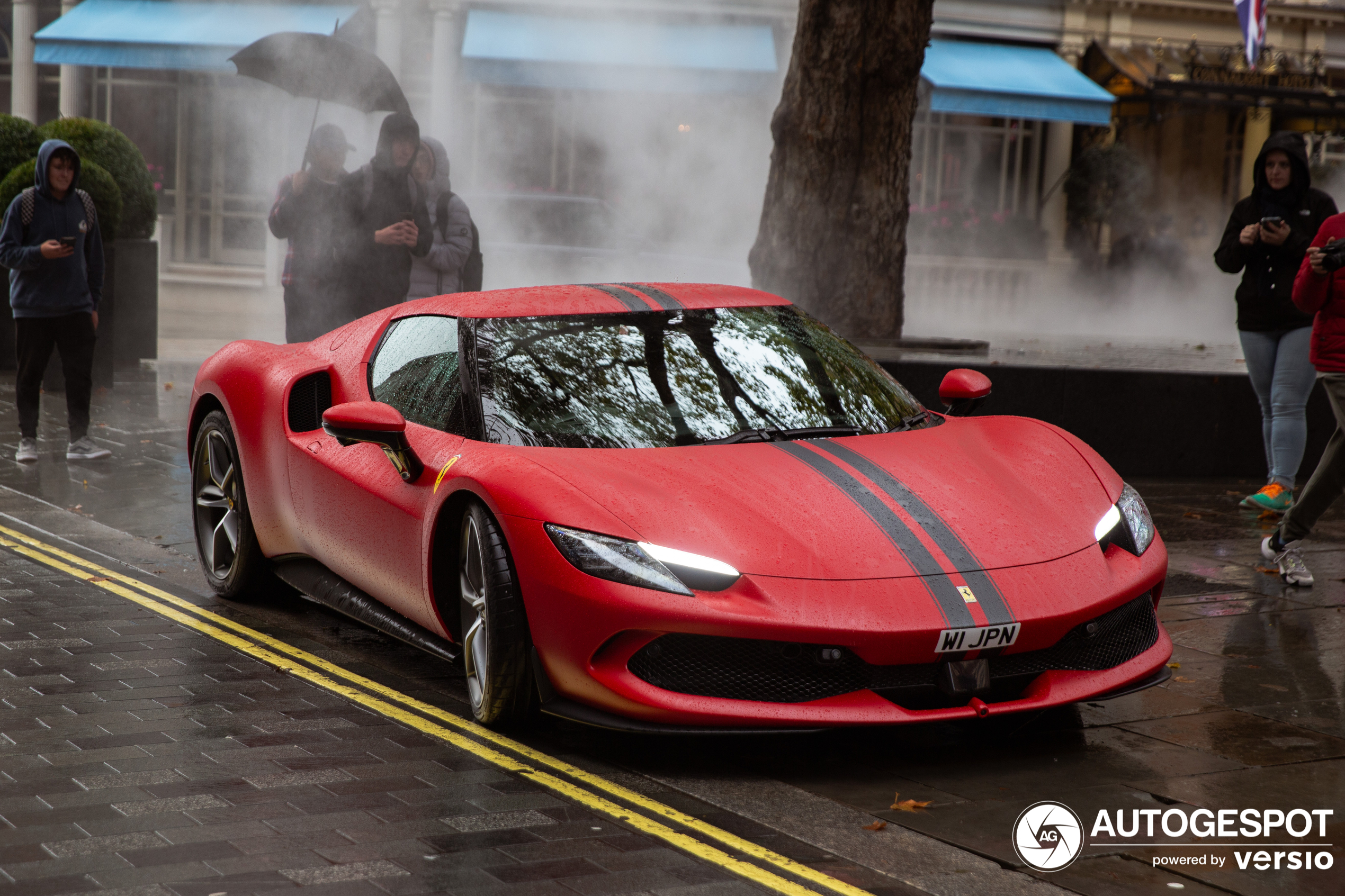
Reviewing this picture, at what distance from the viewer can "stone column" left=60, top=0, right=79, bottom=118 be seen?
2206 cm

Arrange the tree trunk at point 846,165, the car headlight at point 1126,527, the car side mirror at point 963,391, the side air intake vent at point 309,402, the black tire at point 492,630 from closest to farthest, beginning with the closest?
the black tire at point 492,630, the car headlight at point 1126,527, the car side mirror at point 963,391, the side air intake vent at point 309,402, the tree trunk at point 846,165

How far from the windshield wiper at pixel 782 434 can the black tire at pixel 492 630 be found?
2.42ft

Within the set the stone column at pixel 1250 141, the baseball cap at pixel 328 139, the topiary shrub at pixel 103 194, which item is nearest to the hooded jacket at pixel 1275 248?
the baseball cap at pixel 328 139

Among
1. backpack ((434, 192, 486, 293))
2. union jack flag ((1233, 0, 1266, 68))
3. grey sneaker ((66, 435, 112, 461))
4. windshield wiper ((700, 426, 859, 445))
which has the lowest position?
grey sneaker ((66, 435, 112, 461))

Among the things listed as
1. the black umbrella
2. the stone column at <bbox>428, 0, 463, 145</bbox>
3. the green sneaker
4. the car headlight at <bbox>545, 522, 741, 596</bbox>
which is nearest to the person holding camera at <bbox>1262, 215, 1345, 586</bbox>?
the green sneaker

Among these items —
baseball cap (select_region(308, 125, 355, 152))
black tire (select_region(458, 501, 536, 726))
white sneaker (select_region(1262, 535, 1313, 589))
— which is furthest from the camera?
baseball cap (select_region(308, 125, 355, 152))

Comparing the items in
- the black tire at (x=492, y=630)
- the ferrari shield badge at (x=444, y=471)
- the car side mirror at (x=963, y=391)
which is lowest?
the black tire at (x=492, y=630)

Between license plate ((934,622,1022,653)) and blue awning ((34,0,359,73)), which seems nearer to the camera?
license plate ((934,622,1022,653))

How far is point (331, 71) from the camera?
1127 centimetres

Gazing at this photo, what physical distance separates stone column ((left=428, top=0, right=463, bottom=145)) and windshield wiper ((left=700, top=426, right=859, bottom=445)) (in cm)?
1774

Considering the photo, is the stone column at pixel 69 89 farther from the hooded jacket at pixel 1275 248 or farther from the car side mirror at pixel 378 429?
the car side mirror at pixel 378 429

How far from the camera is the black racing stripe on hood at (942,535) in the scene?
396 centimetres

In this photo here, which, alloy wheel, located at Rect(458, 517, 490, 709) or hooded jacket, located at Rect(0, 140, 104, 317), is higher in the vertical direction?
hooded jacket, located at Rect(0, 140, 104, 317)

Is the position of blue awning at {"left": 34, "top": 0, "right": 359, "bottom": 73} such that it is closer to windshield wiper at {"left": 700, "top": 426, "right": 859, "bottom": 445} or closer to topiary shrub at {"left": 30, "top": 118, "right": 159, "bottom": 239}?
topiary shrub at {"left": 30, "top": 118, "right": 159, "bottom": 239}
